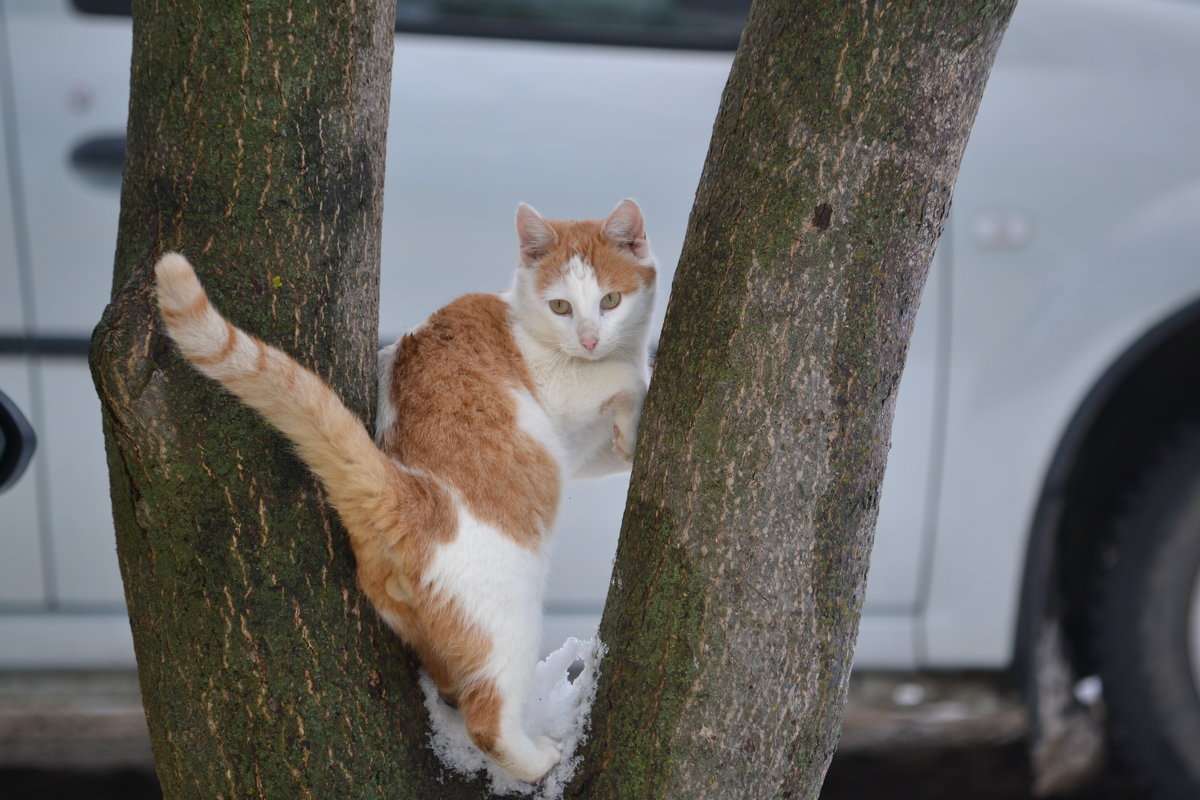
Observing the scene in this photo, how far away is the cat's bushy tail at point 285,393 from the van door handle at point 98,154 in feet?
5.03

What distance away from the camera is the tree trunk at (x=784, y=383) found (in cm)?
127

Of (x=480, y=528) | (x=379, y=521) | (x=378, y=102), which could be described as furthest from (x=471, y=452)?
(x=378, y=102)

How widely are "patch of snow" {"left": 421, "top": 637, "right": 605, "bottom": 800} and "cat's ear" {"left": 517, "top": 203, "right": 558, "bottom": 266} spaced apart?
833 millimetres

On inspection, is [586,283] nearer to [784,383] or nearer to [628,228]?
[628,228]

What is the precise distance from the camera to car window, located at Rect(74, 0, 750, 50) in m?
2.76

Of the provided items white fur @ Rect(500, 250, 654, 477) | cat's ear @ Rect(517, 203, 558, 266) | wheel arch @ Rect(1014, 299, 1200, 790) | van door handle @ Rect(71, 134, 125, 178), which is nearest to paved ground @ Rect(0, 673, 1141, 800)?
wheel arch @ Rect(1014, 299, 1200, 790)

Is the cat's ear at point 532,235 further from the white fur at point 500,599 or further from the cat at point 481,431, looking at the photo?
the white fur at point 500,599

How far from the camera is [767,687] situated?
1325mm

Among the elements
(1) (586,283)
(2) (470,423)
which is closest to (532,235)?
(1) (586,283)

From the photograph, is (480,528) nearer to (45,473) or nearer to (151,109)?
(151,109)

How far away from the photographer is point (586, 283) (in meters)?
2.10

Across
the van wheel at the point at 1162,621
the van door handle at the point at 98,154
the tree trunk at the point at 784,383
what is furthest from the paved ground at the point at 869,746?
the tree trunk at the point at 784,383

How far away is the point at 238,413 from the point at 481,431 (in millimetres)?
481

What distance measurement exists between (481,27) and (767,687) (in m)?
1.94
